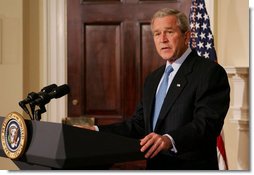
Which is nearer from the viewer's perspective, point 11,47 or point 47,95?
point 47,95

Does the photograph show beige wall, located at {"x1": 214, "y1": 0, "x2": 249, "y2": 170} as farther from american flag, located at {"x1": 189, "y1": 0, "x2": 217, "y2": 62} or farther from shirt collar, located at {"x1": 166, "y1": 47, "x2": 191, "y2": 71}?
shirt collar, located at {"x1": 166, "y1": 47, "x2": 191, "y2": 71}

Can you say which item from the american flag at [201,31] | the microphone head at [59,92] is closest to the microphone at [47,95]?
the microphone head at [59,92]

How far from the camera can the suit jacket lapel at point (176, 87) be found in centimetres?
166

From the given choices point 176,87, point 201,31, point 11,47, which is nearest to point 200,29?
point 201,31

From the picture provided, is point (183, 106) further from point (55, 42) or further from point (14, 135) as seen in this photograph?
point (55, 42)

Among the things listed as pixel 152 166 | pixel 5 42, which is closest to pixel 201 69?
pixel 152 166

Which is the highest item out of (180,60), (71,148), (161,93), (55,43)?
(55,43)

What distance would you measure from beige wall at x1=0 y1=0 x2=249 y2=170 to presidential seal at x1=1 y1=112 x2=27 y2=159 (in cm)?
104

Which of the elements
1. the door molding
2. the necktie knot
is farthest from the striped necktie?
the door molding

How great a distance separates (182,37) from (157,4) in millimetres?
853

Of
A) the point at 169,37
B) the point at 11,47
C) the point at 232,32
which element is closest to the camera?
the point at 169,37

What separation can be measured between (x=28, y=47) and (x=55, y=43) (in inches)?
5.9

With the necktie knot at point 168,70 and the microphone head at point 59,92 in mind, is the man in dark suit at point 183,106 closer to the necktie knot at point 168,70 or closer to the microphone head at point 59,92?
the necktie knot at point 168,70

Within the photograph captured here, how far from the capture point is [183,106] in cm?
163
